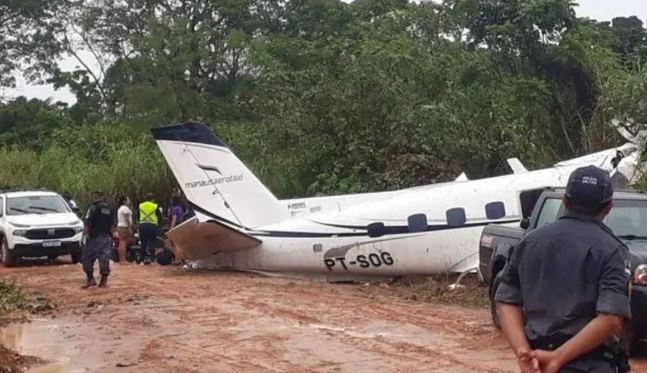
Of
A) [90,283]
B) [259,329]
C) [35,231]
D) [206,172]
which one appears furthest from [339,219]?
[35,231]

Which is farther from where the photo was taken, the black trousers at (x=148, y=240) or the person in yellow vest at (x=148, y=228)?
the black trousers at (x=148, y=240)

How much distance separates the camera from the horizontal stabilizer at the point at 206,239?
19406 mm

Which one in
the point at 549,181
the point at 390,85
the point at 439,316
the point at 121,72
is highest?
the point at 121,72

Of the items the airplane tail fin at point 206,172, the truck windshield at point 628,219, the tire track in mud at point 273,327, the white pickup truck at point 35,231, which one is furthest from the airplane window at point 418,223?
the white pickup truck at point 35,231

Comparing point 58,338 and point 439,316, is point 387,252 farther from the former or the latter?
point 58,338

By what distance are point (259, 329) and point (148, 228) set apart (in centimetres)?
1239

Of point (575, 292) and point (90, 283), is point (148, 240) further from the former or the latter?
point (575, 292)

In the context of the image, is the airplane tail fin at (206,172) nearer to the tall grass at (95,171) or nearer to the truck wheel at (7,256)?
the truck wheel at (7,256)

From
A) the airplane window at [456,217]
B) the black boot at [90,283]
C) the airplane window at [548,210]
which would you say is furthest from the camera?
the black boot at [90,283]

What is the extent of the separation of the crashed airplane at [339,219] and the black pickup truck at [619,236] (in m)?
4.31

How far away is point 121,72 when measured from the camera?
5188 cm

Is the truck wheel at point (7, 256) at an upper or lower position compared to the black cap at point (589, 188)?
lower

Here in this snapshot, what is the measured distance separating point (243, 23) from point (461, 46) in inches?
804

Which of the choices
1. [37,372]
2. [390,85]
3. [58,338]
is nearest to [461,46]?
[390,85]
